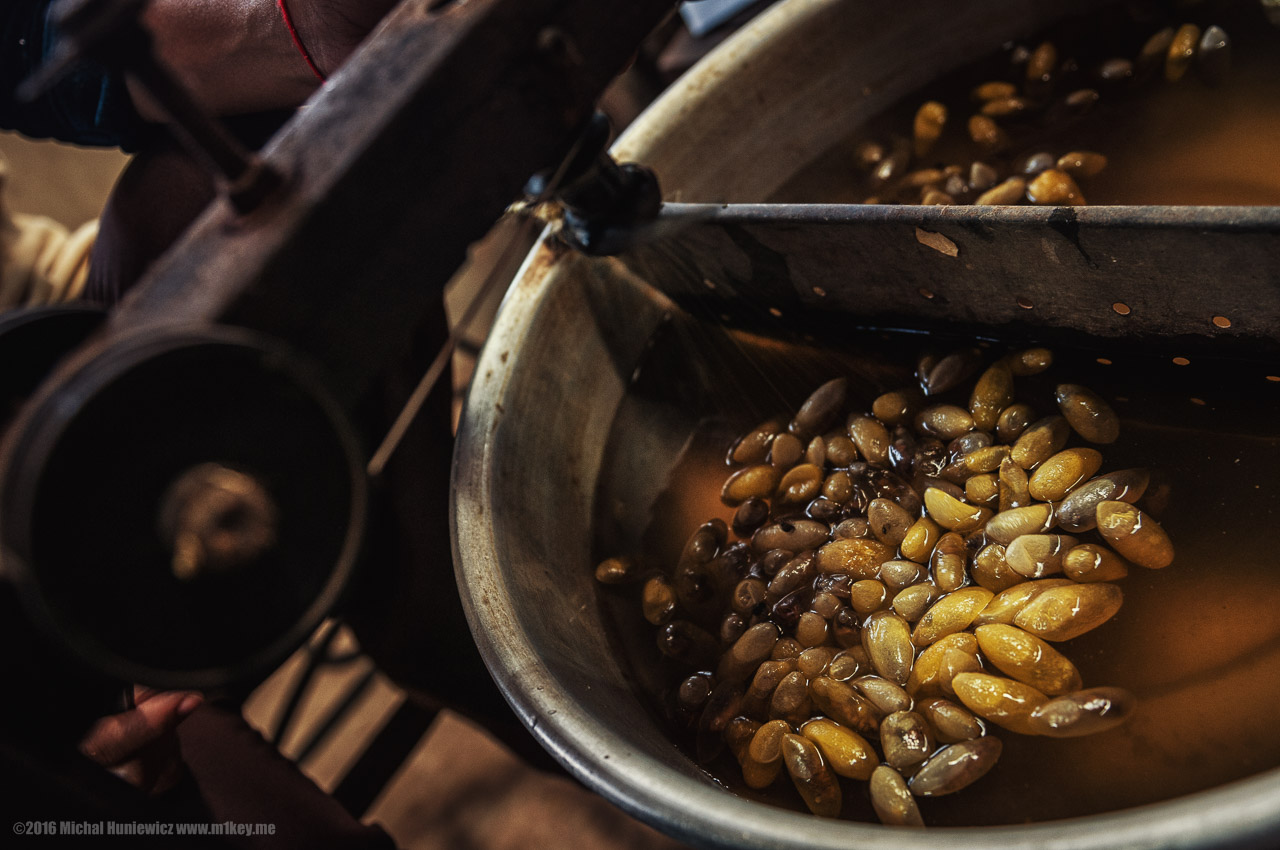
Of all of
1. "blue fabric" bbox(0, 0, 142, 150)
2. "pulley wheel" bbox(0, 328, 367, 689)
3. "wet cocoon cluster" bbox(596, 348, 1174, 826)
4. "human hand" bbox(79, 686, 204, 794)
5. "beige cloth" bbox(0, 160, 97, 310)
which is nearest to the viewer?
"pulley wheel" bbox(0, 328, 367, 689)

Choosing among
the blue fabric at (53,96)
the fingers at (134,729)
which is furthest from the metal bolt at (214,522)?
the blue fabric at (53,96)

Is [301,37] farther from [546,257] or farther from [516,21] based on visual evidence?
[516,21]

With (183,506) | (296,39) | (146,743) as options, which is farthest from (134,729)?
(296,39)

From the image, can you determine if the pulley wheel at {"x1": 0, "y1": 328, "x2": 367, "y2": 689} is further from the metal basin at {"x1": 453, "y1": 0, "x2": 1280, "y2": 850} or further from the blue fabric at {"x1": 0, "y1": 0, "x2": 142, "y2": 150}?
the blue fabric at {"x1": 0, "y1": 0, "x2": 142, "y2": 150}

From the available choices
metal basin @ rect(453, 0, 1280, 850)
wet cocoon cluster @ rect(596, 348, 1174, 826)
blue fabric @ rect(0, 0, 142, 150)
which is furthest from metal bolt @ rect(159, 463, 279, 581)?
blue fabric @ rect(0, 0, 142, 150)

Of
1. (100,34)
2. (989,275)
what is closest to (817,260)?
(989,275)

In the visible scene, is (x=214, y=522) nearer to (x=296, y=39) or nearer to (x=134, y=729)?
(x=134, y=729)
